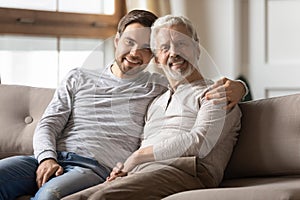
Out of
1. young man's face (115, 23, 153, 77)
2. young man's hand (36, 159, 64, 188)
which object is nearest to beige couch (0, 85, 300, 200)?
young man's face (115, 23, 153, 77)

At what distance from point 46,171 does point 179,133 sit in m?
0.48

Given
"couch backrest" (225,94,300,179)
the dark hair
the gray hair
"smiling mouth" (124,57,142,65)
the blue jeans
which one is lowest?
the blue jeans

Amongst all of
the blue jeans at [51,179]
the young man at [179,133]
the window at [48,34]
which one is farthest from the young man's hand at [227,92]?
the window at [48,34]

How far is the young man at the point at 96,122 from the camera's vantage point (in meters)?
2.37

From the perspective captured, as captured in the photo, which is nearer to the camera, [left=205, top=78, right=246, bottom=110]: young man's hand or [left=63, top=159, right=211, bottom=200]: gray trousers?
[left=63, top=159, right=211, bottom=200]: gray trousers

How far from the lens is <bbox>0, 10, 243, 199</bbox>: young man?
93.2 inches

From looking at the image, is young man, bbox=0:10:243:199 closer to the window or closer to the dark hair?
the dark hair

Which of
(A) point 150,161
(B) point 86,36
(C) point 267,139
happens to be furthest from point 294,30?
(A) point 150,161

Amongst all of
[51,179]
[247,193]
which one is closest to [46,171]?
[51,179]

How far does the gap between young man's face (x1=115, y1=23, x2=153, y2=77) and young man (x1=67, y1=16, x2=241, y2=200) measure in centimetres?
4

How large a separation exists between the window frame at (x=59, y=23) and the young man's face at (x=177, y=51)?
144cm

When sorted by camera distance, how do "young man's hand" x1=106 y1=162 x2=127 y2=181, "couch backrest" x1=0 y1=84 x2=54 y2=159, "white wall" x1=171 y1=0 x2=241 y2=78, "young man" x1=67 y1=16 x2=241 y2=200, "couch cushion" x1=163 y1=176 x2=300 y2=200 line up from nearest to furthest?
"couch cushion" x1=163 y1=176 x2=300 y2=200
"young man" x1=67 y1=16 x2=241 y2=200
"young man's hand" x1=106 y1=162 x2=127 y2=181
"couch backrest" x1=0 y1=84 x2=54 y2=159
"white wall" x1=171 y1=0 x2=241 y2=78

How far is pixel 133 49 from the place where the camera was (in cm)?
241

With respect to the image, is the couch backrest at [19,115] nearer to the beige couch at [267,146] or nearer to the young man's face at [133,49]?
the young man's face at [133,49]
